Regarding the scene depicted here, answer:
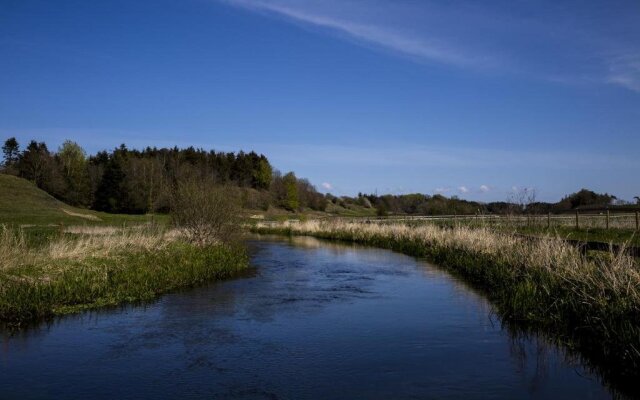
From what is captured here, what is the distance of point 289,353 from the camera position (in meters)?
9.31

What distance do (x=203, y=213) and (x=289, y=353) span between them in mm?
14617

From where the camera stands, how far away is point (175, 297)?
1466 cm

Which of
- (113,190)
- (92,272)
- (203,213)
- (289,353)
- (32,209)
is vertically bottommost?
(289,353)

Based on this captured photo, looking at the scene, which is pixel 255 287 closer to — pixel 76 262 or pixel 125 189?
pixel 76 262

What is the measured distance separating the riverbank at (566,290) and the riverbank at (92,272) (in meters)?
9.21

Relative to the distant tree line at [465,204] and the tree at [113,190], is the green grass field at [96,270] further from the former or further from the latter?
the tree at [113,190]

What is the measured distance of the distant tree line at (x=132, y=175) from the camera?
218 feet

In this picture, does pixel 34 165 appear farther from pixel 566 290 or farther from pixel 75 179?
pixel 566 290

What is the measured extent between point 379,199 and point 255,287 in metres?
95.5

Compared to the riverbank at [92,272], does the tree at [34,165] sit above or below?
above

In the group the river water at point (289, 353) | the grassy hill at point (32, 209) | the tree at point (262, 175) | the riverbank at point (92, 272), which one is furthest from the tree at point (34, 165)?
the river water at point (289, 353)

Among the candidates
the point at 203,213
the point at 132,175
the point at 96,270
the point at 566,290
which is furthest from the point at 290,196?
the point at 566,290

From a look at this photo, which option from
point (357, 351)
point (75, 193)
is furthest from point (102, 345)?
point (75, 193)

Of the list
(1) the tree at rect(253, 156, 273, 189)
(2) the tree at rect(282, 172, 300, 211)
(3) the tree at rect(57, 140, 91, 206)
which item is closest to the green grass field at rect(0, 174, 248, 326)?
(3) the tree at rect(57, 140, 91, 206)
